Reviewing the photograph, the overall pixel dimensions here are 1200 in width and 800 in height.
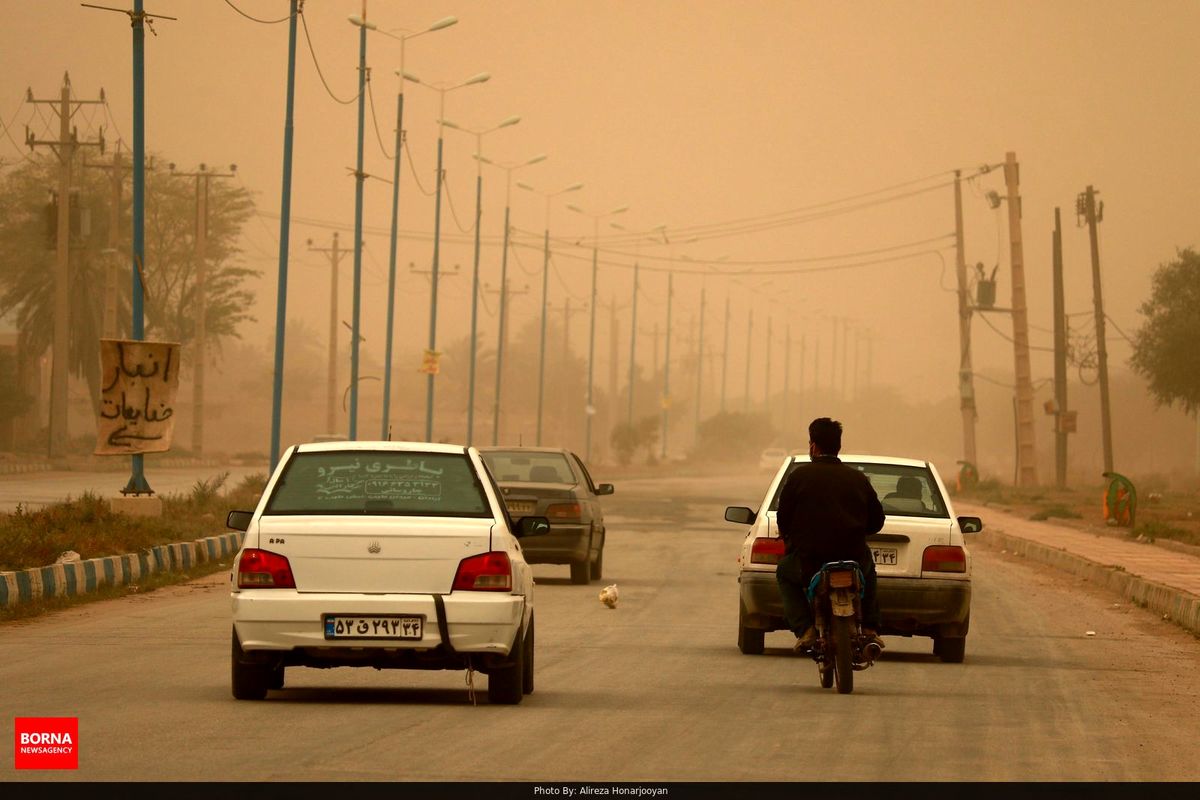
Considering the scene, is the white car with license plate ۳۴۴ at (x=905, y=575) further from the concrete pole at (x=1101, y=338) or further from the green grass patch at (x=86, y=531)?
the concrete pole at (x=1101, y=338)

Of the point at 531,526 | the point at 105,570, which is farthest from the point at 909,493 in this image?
the point at 105,570

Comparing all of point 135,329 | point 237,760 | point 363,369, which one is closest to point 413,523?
point 237,760

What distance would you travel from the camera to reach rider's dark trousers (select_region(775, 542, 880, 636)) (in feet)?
39.7

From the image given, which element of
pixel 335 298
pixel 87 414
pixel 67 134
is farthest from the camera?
pixel 87 414

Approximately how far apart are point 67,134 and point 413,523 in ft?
176

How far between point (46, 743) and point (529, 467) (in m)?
15.1

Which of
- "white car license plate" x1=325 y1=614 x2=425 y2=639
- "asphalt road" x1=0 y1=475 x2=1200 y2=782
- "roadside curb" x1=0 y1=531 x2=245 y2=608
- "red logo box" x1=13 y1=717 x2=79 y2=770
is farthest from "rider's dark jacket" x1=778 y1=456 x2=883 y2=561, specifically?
"roadside curb" x1=0 y1=531 x2=245 y2=608

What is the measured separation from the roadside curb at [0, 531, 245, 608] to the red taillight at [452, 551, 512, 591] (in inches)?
346

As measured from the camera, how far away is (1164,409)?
137125 mm

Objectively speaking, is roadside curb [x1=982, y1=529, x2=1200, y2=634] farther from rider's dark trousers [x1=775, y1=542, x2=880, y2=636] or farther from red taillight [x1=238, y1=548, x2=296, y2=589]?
red taillight [x1=238, y1=548, x2=296, y2=589]

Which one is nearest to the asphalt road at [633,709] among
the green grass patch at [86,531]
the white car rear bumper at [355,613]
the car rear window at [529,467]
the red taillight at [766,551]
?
the white car rear bumper at [355,613]

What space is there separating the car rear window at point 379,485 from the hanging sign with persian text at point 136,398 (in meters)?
17.1
